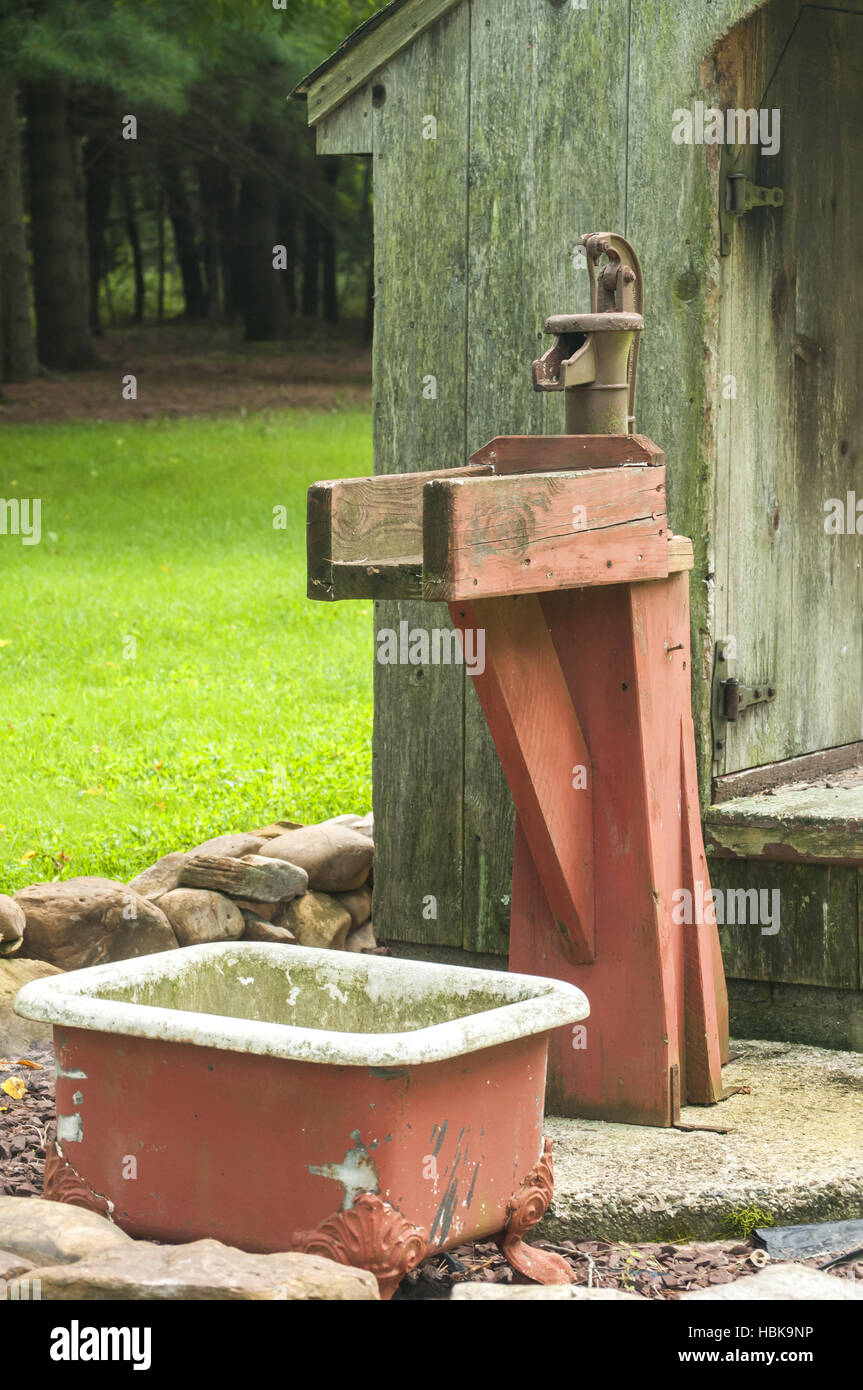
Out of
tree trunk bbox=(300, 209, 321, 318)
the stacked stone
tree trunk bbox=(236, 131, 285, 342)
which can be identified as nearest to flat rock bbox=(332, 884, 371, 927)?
the stacked stone

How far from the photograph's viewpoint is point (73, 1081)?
329 cm

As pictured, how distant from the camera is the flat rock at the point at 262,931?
4.84m

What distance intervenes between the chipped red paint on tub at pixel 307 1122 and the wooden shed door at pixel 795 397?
1.58 metres

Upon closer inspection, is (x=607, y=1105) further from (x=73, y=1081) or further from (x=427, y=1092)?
(x=73, y=1081)

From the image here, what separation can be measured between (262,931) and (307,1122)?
1.82 m

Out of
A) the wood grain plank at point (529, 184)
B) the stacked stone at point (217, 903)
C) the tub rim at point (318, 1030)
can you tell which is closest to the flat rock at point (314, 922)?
the stacked stone at point (217, 903)

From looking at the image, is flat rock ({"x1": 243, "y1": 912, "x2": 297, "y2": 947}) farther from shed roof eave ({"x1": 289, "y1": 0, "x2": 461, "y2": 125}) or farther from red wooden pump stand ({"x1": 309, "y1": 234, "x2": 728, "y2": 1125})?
shed roof eave ({"x1": 289, "y1": 0, "x2": 461, "y2": 125})

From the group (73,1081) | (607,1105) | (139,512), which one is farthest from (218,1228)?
(139,512)

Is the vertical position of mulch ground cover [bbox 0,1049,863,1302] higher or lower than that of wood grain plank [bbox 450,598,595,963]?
lower

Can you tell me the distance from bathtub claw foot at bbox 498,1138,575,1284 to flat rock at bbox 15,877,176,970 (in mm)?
1641

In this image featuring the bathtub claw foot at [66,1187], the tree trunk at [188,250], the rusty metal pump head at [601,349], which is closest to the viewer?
the bathtub claw foot at [66,1187]

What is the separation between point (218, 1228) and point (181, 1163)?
135 mm

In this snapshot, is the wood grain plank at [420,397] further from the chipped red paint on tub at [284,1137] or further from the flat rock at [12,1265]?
the flat rock at [12,1265]

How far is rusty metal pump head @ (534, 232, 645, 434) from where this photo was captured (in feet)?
12.1
